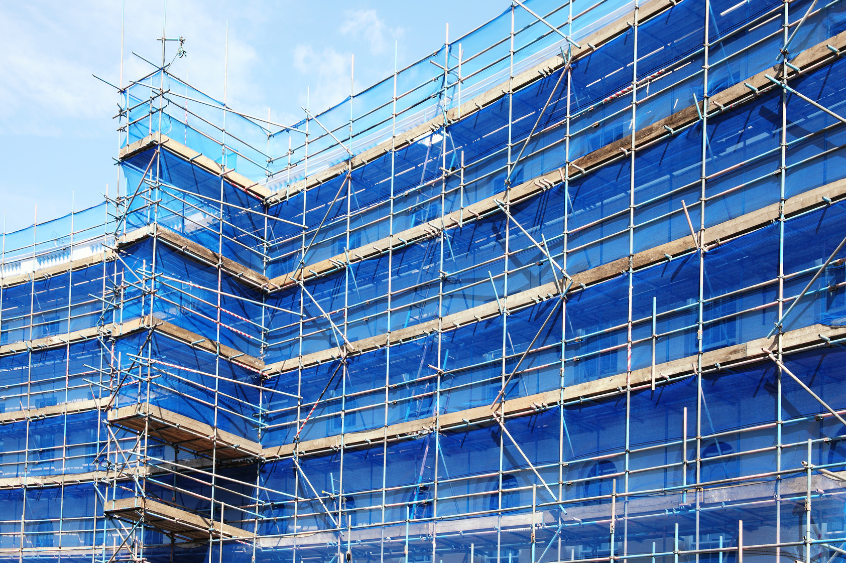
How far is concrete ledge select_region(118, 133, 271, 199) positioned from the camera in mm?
22453

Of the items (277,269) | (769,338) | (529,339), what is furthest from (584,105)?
(277,269)

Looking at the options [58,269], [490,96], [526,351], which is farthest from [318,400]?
[58,269]

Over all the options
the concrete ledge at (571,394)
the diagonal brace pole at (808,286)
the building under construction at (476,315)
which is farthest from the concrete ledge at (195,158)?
the diagonal brace pole at (808,286)

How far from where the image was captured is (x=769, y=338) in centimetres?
1426

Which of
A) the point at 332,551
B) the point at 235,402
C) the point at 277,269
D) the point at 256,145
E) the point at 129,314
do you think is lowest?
the point at 332,551

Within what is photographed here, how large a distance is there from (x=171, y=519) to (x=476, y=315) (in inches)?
272

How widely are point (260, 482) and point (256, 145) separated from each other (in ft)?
27.3

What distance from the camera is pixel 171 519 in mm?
19891

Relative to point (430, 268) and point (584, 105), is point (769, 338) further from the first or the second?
point (430, 268)

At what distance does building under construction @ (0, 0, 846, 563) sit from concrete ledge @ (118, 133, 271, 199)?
63mm

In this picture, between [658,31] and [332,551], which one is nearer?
[658,31]

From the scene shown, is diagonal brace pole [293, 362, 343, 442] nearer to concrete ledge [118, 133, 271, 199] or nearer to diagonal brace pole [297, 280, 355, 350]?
diagonal brace pole [297, 280, 355, 350]

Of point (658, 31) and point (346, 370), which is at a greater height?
point (658, 31)

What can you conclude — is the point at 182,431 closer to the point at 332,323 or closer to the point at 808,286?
the point at 332,323
